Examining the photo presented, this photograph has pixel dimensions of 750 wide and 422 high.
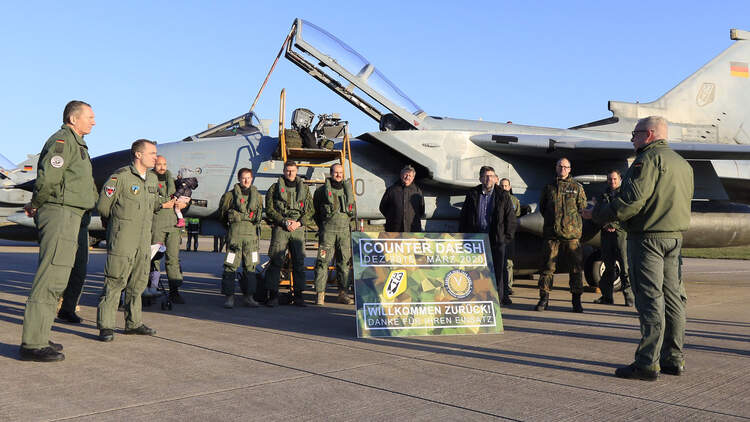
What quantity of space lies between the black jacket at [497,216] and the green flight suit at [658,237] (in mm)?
3503

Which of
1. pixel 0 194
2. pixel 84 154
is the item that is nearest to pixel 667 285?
pixel 84 154

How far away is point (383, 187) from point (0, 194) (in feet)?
66.6

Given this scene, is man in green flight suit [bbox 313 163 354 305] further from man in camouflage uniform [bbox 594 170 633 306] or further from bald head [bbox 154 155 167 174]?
man in camouflage uniform [bbox 594 170 633 306]

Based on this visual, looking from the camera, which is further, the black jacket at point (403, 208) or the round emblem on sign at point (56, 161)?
the black jacket at point (403, 208)

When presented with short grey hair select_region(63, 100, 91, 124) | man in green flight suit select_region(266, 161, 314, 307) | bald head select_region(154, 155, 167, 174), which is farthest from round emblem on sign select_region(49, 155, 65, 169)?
man in green flight suit select_region(266, 161, 314, 307)

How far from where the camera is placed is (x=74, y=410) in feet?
10.1

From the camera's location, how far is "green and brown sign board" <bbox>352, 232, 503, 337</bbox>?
5.50 metres

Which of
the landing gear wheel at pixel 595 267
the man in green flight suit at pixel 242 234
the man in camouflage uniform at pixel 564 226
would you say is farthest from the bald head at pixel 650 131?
the landing gear wheel at pixel 595 267

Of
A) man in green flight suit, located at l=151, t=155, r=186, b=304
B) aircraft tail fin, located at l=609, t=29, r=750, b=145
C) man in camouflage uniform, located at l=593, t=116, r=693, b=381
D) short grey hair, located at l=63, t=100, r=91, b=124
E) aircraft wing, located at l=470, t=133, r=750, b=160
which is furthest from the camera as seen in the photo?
aircraft tail fin, located at l=609, t=29, r=750, b=145

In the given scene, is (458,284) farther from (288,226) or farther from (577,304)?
(288,226)

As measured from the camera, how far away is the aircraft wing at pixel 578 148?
936 cm

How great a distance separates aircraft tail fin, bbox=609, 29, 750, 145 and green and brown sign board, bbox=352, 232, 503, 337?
7648 mm

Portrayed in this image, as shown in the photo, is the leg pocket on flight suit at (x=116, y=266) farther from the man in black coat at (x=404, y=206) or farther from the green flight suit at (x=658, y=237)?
the green flight suit at (x=658, y=237)

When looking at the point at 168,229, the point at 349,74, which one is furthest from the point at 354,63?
the point at 168,229
